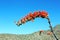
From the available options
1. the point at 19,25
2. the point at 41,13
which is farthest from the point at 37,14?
the point at 19,25

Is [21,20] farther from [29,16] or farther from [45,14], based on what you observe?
[45,14]

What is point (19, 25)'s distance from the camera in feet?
65.3

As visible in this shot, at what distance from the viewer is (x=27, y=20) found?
65.0 ft

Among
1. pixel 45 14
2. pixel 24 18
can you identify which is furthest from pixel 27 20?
pixel 45 14

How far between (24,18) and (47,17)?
6.61ft

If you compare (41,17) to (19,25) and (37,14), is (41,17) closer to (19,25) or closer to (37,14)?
(37,14)

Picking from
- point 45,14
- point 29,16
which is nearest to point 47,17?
point 45,14

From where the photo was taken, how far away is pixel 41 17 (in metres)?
19.8

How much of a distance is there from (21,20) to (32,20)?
3.38 feet

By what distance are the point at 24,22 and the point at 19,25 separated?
0.51 m

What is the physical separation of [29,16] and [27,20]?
0.41 meters

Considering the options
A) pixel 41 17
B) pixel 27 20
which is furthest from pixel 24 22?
pixel 41 17

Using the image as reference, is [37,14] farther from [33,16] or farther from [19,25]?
[19,25]

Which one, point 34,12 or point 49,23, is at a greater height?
point 34,12
